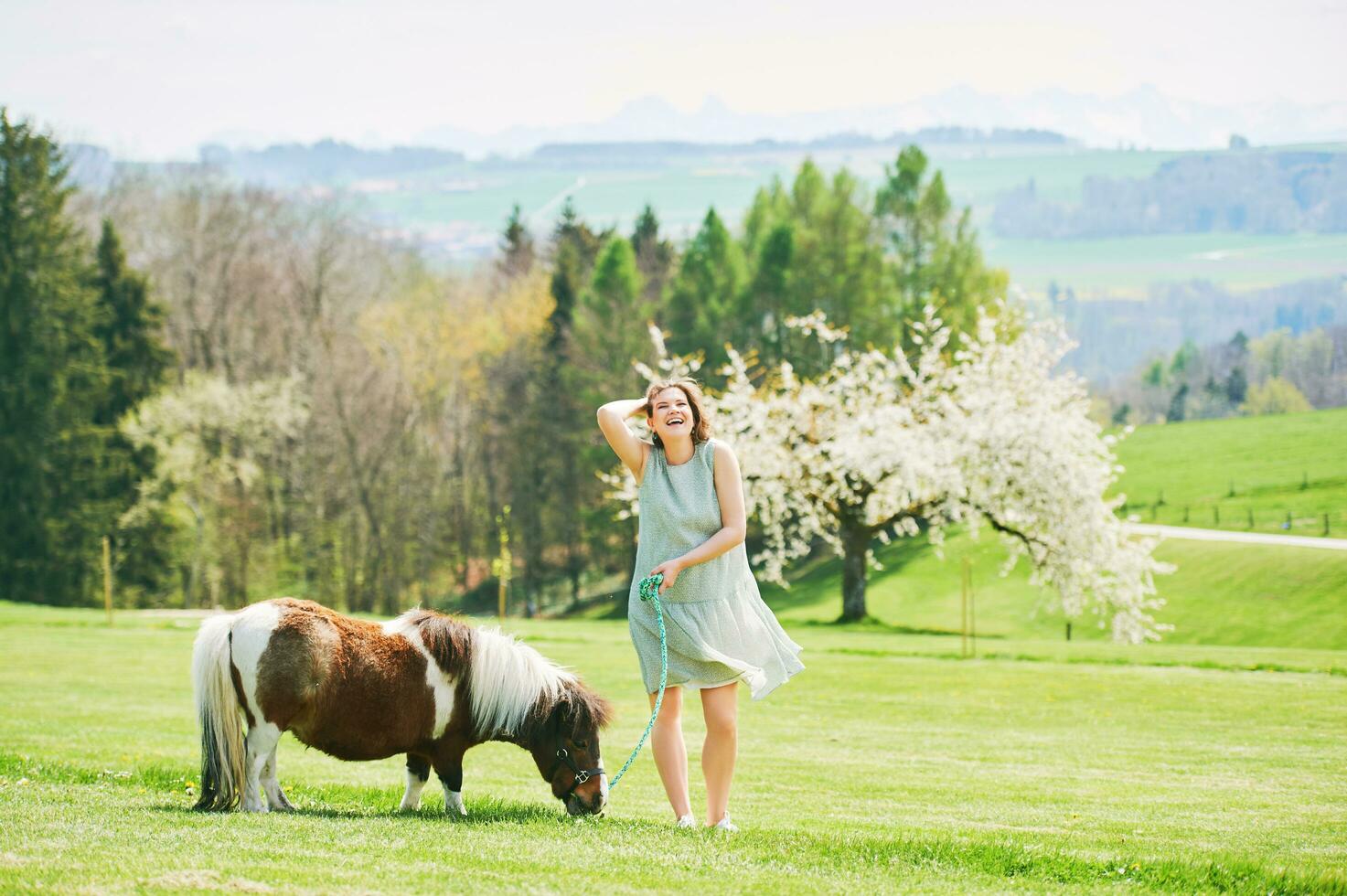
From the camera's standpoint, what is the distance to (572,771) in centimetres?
789

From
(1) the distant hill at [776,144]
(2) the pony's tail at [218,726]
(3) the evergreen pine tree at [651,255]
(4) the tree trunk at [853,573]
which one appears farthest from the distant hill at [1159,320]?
(1) the distant hill at [776,144]

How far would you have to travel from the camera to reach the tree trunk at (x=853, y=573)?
33438 millimetres

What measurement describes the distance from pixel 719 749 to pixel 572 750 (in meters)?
1.08

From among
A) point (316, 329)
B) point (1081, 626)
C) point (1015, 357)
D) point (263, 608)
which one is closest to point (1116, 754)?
point (263, 608)

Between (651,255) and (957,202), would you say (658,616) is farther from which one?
(957,202)

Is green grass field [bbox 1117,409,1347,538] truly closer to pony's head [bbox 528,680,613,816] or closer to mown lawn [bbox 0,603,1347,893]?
mown lawn [bbox 0,603,1347,893]

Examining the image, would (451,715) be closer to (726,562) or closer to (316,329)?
(726,562)

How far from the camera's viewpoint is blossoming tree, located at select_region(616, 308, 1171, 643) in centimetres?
3142

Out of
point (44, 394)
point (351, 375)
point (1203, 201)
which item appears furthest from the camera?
point (1203, 201)

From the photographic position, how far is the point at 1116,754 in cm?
1286

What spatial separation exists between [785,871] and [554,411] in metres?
50.2

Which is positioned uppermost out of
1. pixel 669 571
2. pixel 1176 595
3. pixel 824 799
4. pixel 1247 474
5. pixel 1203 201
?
pixel 1203 201

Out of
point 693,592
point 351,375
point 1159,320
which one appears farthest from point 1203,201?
point 693,592

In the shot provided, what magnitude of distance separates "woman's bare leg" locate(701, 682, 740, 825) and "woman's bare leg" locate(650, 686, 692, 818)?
136 millimetres
